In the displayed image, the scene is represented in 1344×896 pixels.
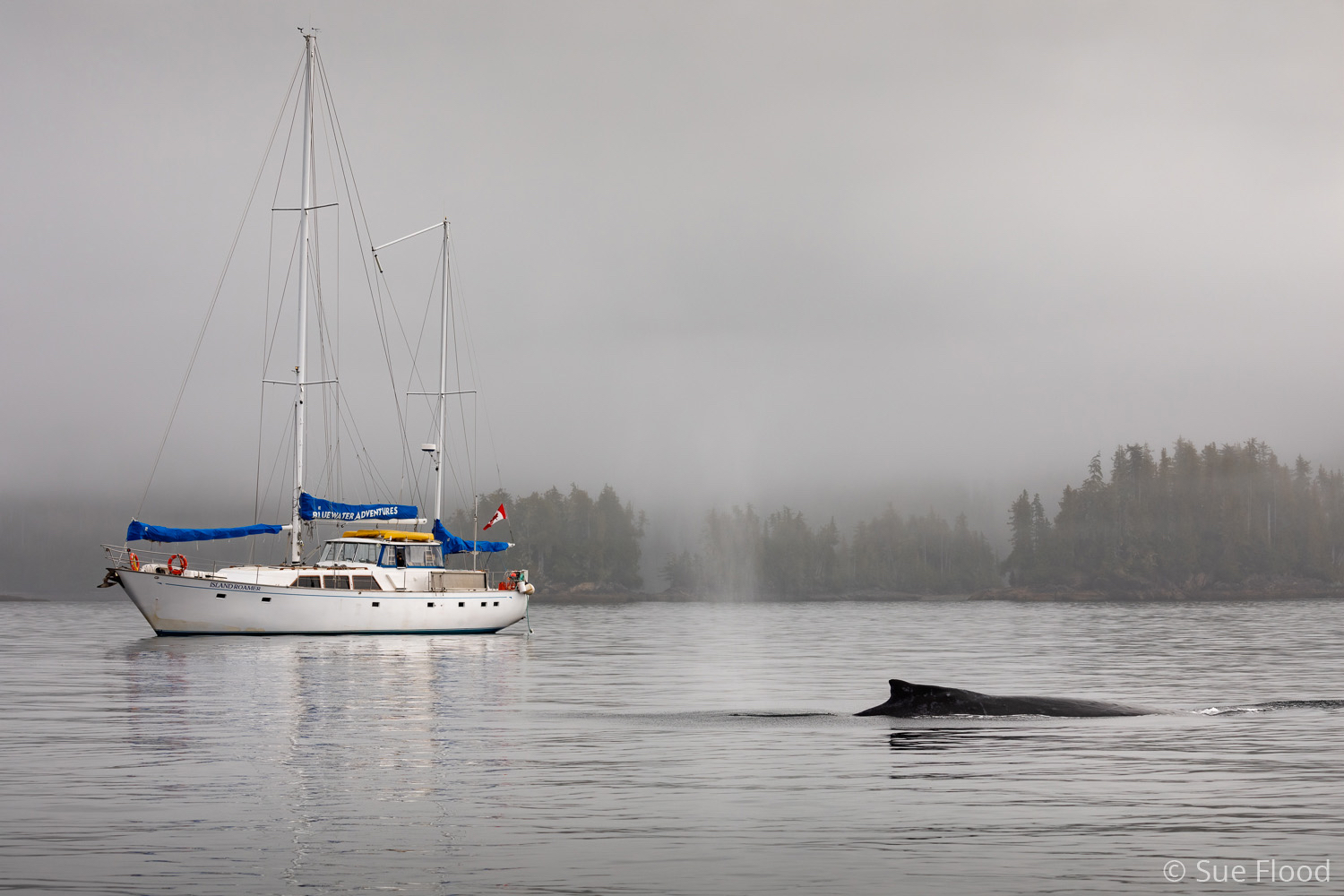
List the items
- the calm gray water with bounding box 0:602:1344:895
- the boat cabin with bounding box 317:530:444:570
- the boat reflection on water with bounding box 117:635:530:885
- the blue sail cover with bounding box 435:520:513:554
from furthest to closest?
the blue sail cover with bounding box 435:520:513:554
the boat cabin with bounding box 317:530:444:570
the boat reflection on water with bounding box 117:635:530:885
the calm gray water with bounding box 0:602:1344:895

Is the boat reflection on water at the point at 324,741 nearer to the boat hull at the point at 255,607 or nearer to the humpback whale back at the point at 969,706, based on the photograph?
the humpback whale back at the point at 969,706

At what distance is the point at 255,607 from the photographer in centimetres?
7306

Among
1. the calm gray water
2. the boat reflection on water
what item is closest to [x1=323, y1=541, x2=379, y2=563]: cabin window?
the boat reflection on water

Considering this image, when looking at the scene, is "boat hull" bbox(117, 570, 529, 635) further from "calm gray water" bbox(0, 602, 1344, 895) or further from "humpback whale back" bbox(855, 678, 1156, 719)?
"humpback whale back" bbox(855, 678, 1156, 719)

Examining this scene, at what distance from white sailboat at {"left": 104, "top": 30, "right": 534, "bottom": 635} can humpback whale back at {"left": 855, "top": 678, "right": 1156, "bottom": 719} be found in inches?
1932

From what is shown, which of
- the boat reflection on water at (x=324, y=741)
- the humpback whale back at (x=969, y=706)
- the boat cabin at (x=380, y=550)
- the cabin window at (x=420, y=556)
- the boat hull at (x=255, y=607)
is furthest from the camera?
the cabin window at (x=420, y=556)

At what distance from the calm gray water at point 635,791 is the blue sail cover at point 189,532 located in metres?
33.6

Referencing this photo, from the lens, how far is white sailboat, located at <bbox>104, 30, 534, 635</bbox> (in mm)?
72938

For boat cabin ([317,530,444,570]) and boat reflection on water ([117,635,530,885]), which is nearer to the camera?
boat reflection on water ([117,635,530,885])

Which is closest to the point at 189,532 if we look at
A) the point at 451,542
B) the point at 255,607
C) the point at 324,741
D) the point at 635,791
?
the point at 255,607

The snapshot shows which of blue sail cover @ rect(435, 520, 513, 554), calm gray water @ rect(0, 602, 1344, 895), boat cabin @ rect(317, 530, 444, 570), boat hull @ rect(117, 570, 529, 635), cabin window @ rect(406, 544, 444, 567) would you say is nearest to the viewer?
calm gray water @ rect(0, 602, 1344, 895)

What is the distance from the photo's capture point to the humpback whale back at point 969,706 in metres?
31.2

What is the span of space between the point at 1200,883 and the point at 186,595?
67552mm

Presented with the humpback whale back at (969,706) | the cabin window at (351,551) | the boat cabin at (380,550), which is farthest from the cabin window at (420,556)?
the humpback whale back at (969,706)
